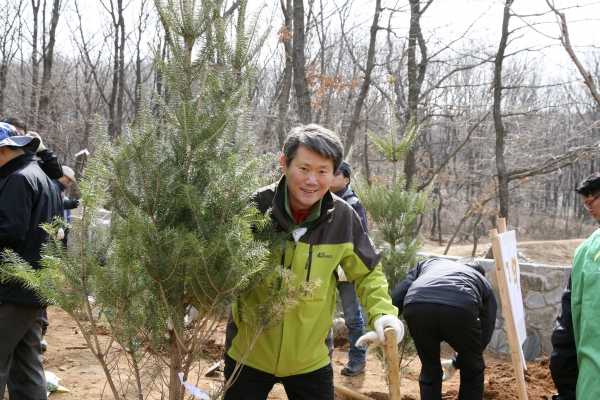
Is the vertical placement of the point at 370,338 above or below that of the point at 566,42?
below

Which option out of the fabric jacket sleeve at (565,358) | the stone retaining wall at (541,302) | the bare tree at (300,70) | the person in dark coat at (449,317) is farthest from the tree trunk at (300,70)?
the fabric jacket sleeve at (565,358)

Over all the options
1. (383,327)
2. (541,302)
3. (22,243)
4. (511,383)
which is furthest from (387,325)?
(541,302)

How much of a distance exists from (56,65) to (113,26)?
147 inches

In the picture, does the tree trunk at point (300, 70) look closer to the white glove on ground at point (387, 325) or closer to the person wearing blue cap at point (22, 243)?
the person wearing blue cap at point (22, 243)

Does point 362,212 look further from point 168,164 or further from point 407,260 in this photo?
point 168,164

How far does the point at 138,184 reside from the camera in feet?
5.99

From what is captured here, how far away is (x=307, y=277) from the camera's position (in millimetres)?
2164

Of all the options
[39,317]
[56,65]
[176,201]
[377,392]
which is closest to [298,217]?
[176,201]

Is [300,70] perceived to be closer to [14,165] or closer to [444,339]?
[14,165]

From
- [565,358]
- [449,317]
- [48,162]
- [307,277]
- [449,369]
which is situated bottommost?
[449,369]

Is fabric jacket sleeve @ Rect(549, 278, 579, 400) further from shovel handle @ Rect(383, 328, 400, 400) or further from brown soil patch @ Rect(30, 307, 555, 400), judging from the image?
brown soil patch @ Rect(30, 307, 555, 400)

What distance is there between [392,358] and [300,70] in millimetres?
7217

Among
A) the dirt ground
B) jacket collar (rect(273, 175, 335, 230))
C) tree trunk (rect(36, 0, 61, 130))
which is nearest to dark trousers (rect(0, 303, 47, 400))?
the dirt ground

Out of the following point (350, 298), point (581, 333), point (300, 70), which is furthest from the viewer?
point (300, 70)
